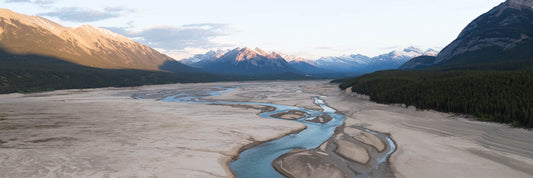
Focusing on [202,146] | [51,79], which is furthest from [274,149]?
[51,79]

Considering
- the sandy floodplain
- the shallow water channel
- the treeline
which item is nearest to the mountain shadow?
the sandy floodplain

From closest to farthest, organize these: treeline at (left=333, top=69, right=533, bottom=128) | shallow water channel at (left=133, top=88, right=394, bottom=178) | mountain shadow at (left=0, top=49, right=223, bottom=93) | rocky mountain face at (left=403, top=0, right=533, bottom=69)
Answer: shallow water channel at (left=133, top=88, right=394, bottom=178), treeline at (left=333, top=69, right=533, bottom=128), mountain shadow at (left=0, top=49, right=223, bottom=93), rocky mountain face at (left=403, top=0, right=533, bottom=69)

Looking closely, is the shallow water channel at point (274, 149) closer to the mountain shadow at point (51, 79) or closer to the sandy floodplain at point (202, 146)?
the sandy floodplain at point (202, 146)

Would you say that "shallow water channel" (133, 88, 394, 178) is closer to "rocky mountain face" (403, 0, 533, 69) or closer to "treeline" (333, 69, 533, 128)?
"treeline" (333, 69, 533, 128)

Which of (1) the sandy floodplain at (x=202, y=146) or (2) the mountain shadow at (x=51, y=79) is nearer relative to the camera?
(1) the sandy floodplain at (x=202, y=146)

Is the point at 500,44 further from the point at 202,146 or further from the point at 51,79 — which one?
the point at 51,79

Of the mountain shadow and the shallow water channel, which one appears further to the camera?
the mountain shadow

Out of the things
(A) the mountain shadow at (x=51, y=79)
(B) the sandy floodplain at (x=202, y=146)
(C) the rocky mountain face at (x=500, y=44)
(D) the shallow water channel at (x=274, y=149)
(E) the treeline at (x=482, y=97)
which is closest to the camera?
(B) the sandy floodplain at (x=202, y=146)

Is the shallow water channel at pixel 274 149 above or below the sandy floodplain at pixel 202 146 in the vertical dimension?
below

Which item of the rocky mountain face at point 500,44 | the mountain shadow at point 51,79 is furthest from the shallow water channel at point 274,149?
the rocky mountain face at point 500,44

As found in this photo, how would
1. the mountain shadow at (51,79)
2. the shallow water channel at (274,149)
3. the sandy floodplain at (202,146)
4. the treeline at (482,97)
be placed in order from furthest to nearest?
the mountain shadow at (51,79) < the treeline at (482,97) < the shallow water channel at (274,149) < the sandy floodplain at (202,146)

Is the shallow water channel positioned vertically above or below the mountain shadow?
below

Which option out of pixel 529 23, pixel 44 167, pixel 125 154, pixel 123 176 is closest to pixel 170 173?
pixel 123 176

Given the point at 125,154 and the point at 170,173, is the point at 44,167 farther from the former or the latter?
the point at 170,173
